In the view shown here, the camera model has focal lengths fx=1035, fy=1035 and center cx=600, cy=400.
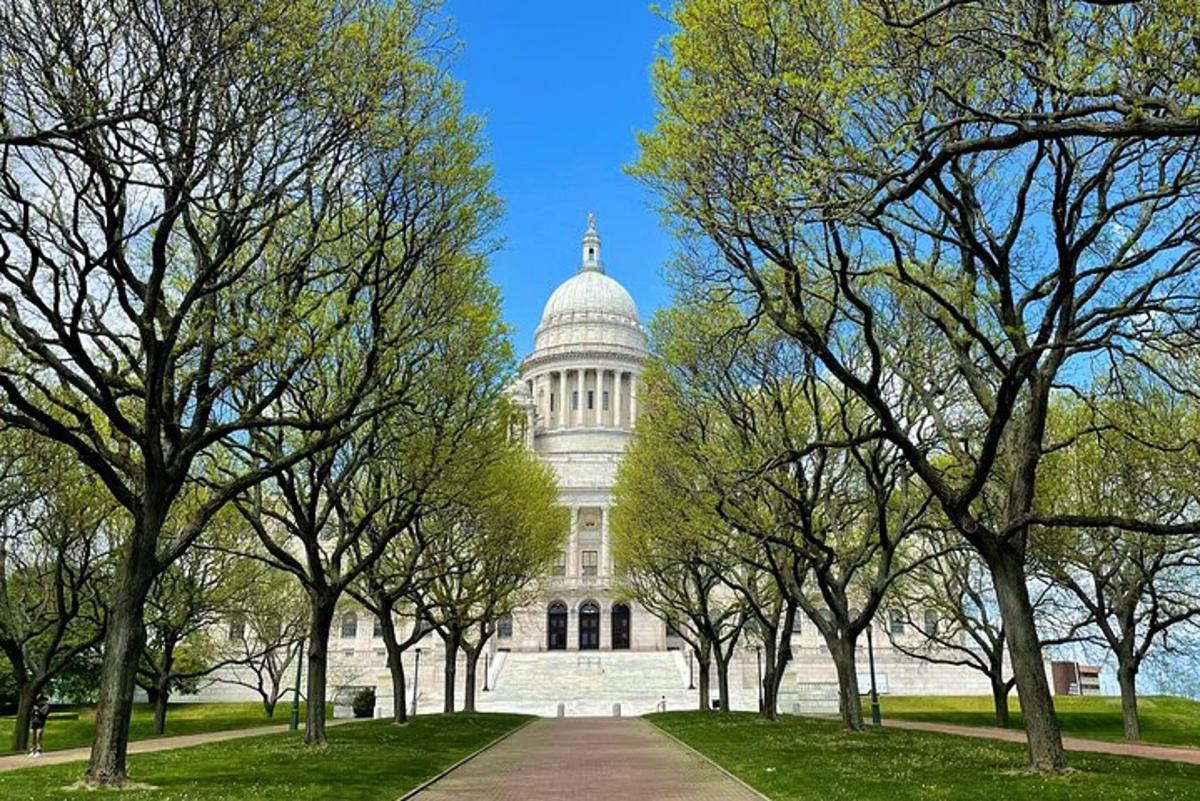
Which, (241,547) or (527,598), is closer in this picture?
(241,547)

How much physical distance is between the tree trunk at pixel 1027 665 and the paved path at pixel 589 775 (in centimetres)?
546

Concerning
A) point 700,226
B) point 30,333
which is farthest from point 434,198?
point 30,333

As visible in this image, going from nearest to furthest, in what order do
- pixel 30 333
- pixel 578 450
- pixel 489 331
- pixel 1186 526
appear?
1. pixel 1186 526
2. pixel 30 333
3. pixel 489 331
4. pixel 578 450

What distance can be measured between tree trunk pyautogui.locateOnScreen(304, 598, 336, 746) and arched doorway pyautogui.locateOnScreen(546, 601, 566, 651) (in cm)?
7299

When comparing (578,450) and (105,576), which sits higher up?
(578,450)

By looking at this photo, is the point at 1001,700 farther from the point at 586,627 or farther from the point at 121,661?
the point at 586,627

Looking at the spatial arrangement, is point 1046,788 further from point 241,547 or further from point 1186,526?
point 241,547

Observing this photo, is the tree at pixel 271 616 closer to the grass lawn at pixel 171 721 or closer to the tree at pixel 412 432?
the grass lawn at pixel 171 721

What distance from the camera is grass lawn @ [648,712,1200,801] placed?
16641mm

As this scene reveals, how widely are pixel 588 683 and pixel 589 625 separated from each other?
2427 cm

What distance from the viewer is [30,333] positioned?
721 inches

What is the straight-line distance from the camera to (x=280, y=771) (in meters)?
Result: 21.1

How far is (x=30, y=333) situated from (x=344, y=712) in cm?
5040

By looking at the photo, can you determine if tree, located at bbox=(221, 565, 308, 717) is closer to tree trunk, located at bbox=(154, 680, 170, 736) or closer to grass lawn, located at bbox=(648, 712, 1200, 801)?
tree trunk, located at bbox=(154, 680, 170, 736)
